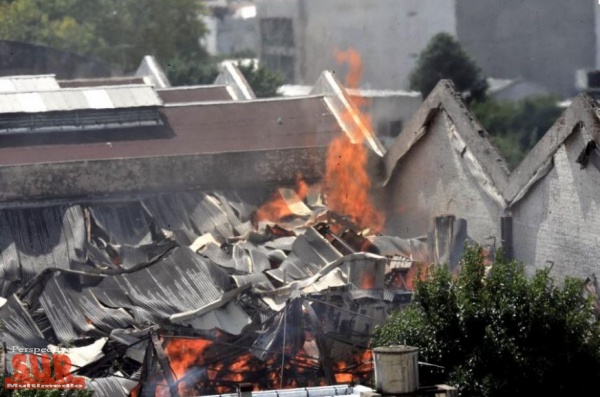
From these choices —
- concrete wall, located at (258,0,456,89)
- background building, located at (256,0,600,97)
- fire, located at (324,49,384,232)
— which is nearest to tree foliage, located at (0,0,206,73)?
background building, located at (256,0,600,97)

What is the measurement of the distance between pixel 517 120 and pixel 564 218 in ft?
51.0

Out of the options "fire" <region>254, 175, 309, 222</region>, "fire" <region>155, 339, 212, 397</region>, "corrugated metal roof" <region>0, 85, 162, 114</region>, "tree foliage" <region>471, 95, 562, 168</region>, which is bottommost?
"fire" <region>155, 339, 212, 397</region>

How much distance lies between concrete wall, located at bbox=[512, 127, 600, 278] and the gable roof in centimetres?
23

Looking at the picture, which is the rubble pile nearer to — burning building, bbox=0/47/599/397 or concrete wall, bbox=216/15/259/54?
burning building, bbox=0/47/599/397

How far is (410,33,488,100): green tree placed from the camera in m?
46.5

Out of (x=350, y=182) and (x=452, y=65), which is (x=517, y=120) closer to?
(x=452, y=65)

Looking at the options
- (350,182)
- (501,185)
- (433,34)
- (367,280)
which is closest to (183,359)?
(367,280)

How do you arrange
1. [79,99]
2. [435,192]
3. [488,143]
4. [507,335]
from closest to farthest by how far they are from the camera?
[507,335]
[488,143]
[435,192]
[79,99]

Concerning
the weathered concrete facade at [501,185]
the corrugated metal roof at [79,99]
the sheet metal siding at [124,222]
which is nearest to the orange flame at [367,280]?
the weathered concrete facade at [501,185]

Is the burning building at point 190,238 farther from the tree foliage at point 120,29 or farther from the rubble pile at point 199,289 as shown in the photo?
the tree foliage at point 120,29

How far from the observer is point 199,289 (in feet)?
96.9

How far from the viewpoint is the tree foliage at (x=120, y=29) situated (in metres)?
66.4

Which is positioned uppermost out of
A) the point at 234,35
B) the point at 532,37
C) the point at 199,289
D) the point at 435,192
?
the point at 234,35

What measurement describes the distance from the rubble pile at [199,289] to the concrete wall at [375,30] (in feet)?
50.6
